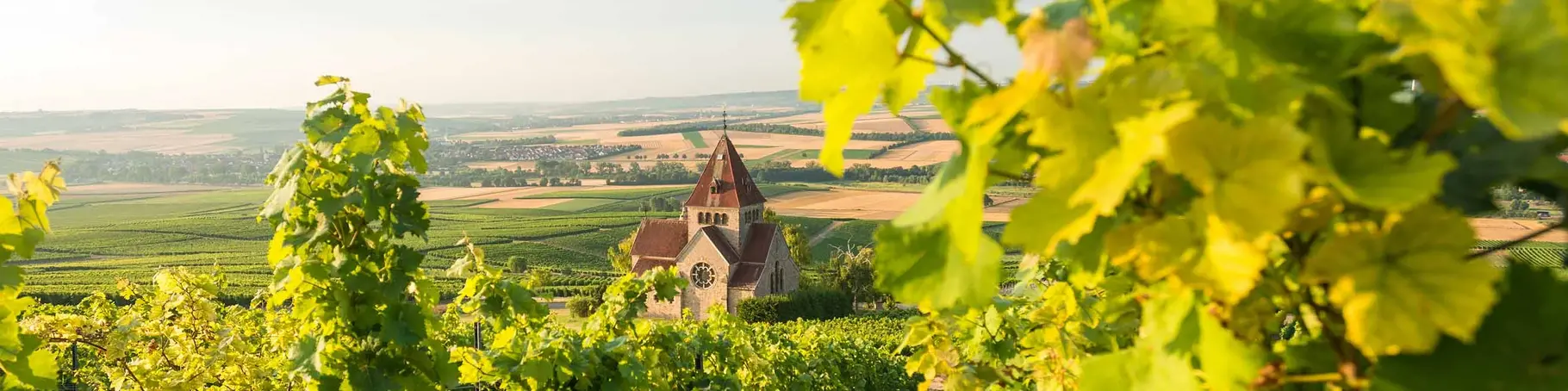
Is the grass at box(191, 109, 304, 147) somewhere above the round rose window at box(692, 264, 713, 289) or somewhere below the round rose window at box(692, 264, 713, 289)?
above

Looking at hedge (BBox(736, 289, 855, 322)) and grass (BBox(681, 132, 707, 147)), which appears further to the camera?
grass (BBox(681, 132, 707, 147))

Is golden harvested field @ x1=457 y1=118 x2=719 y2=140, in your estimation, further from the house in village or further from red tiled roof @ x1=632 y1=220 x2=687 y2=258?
the house in village

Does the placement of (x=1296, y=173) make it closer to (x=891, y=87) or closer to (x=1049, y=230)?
(x=1049, y=230)

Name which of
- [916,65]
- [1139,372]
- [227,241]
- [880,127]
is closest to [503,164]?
[227,241]

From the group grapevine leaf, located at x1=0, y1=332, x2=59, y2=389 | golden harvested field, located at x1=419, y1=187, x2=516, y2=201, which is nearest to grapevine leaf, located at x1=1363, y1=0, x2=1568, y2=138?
grapevine leaf, located at x1=0, y1=332, x2=59, y2=389

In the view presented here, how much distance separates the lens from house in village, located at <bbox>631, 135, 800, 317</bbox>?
3850cm

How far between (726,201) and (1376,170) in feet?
129

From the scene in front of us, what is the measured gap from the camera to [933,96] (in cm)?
81

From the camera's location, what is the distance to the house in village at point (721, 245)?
126ft

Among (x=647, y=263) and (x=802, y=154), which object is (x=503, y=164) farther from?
(x=647, y=263)

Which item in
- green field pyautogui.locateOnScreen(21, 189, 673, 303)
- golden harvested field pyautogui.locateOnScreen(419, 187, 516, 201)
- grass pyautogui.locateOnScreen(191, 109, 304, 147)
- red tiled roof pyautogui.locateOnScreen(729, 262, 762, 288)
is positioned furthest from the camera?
grass pyautogui.locateOnScreen(191, 109, 304, 147)

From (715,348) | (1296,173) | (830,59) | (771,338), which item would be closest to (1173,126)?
(1296,173)

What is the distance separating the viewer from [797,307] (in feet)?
127

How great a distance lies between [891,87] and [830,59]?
9cm
